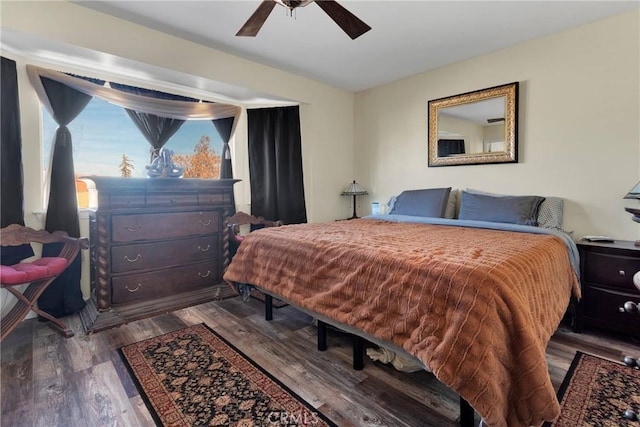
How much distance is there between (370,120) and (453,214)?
177 centimetres

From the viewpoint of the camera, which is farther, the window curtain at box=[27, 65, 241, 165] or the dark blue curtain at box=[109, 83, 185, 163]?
the dark blue curtain at box=[109, 83, 185, 163]

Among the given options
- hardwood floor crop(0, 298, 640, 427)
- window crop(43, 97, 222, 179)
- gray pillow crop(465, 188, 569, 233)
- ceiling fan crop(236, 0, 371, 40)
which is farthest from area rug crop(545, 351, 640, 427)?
window crop(43, 97, 222, 179)

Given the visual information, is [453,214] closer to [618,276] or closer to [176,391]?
[618,276]

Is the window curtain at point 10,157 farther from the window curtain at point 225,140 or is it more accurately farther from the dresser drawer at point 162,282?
the window curtain at point 225,140

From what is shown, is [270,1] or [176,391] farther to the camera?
[270,1]

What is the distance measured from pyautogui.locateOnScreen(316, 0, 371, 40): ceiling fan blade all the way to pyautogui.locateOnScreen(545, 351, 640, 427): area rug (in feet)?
7.80

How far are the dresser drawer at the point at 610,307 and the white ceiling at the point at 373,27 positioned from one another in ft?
7.09

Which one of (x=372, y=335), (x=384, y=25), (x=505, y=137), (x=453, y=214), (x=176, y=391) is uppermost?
(x=384, y=25)

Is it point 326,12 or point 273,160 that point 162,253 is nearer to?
point 273,160

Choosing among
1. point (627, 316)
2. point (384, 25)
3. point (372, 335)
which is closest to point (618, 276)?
point (627, 316)

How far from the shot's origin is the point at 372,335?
5.20 feet

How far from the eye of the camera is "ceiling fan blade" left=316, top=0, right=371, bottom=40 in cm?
186

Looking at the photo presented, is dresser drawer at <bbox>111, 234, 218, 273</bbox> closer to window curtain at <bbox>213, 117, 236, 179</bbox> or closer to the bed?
window curtain at <bbox>213, 117, 236, 179</bbox>

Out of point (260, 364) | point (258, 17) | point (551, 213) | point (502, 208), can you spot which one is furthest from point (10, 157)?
point (551, 213)
